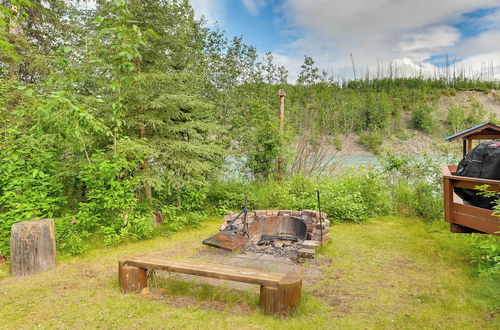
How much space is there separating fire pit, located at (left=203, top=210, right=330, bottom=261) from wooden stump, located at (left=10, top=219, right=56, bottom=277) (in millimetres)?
1809

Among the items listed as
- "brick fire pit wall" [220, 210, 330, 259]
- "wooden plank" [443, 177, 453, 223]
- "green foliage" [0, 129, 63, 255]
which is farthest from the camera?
"brick fire pit wall" [220, 210, 330, 259]

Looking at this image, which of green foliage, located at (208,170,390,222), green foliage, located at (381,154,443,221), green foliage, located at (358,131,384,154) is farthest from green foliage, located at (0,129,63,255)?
green foliage, located at (358,131,384,154)

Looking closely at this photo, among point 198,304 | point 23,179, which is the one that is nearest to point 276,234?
point 198,304

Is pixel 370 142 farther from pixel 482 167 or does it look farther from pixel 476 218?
pixel 476 218

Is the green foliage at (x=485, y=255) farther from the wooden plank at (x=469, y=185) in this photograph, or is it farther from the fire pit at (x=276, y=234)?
the fire pit at (x=276, y=234)

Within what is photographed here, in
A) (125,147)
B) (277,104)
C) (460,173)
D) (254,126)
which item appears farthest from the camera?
(277,104)

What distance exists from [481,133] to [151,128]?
499 cm

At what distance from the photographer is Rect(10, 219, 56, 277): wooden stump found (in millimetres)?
2820

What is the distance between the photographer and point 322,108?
745 centimetres

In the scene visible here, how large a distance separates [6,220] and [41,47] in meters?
4.74

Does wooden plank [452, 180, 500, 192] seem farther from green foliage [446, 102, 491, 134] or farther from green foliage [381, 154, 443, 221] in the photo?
green foliage [446, 102, 491, 134]

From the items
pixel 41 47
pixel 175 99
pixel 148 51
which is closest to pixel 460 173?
pixel 175 99

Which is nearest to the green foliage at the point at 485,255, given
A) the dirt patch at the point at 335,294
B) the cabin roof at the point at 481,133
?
the dirt patch at the point at 335,294

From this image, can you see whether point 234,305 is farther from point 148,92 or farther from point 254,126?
point 254,126
